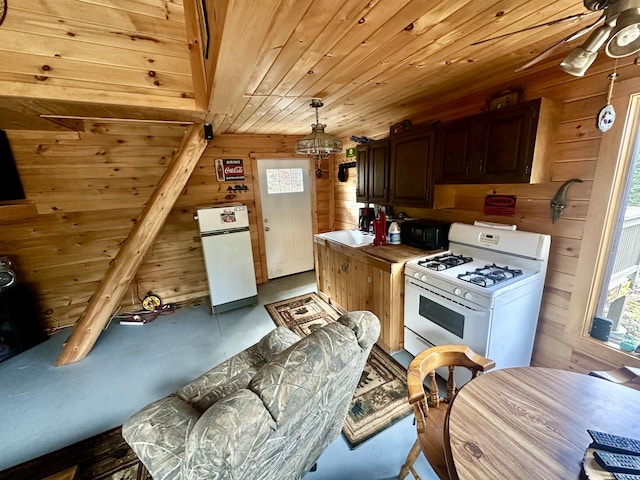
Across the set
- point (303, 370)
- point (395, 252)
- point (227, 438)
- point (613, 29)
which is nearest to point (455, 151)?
point (395, 252)

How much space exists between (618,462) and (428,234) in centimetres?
186

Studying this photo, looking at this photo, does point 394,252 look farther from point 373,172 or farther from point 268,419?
point 268,419

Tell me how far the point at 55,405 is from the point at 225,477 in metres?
2.29

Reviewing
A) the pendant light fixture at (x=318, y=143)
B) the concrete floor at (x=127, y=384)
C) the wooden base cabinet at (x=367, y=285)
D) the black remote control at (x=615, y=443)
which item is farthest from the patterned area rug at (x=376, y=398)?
the pendant light fixture at (x=318, y=143)

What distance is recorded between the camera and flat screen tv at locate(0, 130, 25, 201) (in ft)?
8.29

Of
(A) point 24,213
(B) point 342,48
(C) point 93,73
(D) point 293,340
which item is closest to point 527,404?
(D) point 293,340

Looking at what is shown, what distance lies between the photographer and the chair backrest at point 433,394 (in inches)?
42.0

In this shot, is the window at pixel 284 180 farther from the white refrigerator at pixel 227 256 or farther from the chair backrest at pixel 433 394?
the chair backrest at pixel 433 394

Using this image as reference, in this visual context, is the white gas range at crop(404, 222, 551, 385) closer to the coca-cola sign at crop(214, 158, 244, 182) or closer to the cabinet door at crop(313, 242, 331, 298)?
the cabinet door at crop(313, 242, 331, 298)

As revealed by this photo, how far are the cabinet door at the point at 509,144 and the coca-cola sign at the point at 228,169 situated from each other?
9.97 ft

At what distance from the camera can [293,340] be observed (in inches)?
71.2

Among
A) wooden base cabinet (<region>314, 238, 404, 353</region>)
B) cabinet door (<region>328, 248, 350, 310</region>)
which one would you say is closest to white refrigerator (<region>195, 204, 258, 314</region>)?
wooden base cabinet (<region>314, 238, 404, 353</region>)

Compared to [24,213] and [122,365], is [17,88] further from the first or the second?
[122,365]

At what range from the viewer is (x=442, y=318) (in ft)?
6.33
